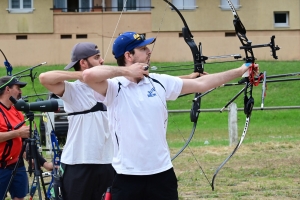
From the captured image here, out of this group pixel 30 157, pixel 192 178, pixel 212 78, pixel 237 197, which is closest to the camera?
pixel 212 78

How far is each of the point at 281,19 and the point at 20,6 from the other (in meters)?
12.2

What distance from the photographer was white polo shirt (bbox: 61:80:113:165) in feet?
15.9

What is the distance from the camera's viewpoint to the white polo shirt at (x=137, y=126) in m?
4.05

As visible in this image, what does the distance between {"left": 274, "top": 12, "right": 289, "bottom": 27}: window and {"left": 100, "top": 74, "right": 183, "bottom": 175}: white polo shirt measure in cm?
2773

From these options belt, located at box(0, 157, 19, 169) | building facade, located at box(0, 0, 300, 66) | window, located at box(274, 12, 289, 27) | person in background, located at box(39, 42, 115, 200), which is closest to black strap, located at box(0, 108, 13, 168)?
belt, located at box(0, 157, 19, 169)

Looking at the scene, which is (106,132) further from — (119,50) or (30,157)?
(30,157)

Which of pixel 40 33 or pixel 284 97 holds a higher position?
pixel 40 33

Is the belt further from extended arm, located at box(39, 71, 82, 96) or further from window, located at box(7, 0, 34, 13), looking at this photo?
window, located at box(7, 0, 34, 13)

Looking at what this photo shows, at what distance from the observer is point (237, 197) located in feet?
24.7

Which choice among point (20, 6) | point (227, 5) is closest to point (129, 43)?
point (227, 5)

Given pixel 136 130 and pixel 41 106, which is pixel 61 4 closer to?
pixel 41 106

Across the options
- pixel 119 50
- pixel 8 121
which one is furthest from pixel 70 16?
pixel 119 50

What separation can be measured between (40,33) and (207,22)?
773 centimetres

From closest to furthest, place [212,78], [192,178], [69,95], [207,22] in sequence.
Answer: [212,78] → [69,95] → [192,178] → [207,22]
